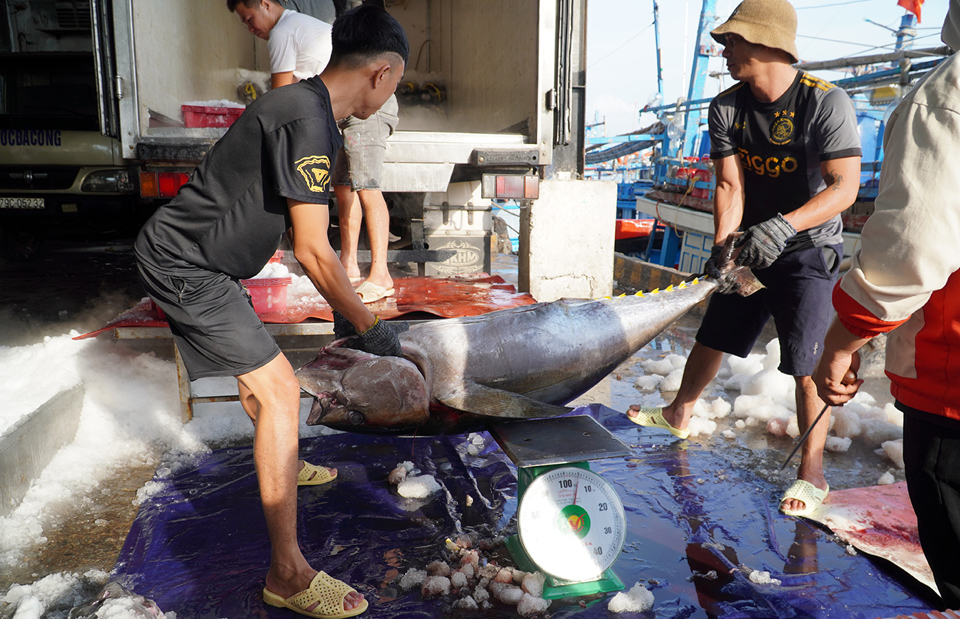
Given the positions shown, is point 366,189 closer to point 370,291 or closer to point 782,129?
point 370,291

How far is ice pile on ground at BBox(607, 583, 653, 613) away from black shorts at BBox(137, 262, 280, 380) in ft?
4.63

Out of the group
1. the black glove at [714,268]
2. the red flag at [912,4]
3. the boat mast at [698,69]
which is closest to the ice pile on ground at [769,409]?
the black glove at [714,268]

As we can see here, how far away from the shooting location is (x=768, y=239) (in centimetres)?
253

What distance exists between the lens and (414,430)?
225 centimetres

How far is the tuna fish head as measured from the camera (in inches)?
80.9

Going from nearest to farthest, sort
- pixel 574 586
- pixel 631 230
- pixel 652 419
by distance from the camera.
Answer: pixel 574 586 → pixel 652 419 → pixel 631 230

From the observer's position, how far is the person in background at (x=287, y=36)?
11.1ft

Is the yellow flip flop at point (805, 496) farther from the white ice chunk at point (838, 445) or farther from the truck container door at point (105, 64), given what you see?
the truck container door at point (105, 64)

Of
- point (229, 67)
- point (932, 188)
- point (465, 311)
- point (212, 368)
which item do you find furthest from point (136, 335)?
point (229, 67)

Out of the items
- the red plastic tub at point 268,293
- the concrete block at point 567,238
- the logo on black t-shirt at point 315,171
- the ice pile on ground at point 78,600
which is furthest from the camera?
the concrete block at point 567,238

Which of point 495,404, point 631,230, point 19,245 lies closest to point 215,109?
point 495,404

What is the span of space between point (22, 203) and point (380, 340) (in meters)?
5.81

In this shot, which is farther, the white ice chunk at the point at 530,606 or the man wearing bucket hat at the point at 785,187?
the man wearing bucket hat at the point at 785,187

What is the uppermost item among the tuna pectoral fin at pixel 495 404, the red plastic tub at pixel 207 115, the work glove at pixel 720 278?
the red plastic tub at pixel 207 115
